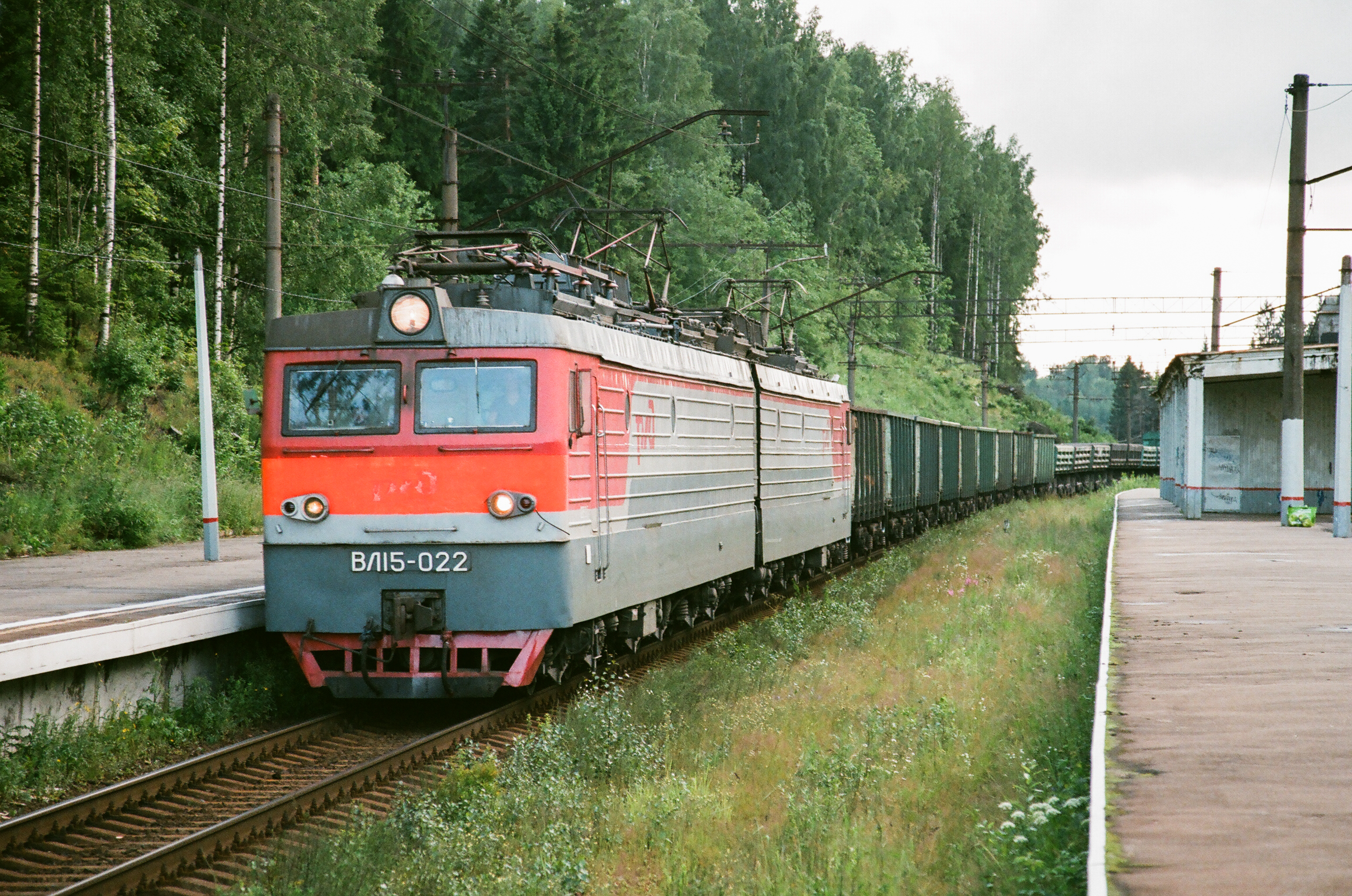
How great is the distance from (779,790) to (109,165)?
75.9 feet

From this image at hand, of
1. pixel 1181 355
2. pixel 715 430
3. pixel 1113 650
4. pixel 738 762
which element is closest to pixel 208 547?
pixel 715 430

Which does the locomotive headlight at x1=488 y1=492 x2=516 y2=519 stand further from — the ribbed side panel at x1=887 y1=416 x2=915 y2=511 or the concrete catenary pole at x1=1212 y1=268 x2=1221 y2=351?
the concrete catenary pole at x1=1212 y1=268 x2=1221 y2=351

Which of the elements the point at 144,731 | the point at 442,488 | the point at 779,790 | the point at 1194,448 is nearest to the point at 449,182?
the point at 442,488

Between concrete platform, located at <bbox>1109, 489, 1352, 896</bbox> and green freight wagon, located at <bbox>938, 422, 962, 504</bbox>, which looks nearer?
concrete platform, located at <bbox>1109, 489, 1352, 896</bbox>

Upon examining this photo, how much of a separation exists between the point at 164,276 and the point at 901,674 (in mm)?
22081

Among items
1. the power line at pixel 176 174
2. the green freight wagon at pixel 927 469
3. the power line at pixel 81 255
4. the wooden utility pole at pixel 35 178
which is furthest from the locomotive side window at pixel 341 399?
the green freight wagon at pixel 927 469

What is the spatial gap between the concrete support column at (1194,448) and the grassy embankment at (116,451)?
18080mm

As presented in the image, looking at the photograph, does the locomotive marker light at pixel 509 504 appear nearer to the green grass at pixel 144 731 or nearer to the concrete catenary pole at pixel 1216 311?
the green grass at pixel 144 731

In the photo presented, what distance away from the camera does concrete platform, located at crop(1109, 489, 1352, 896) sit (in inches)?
187

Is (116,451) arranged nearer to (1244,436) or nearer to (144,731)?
(144,731)

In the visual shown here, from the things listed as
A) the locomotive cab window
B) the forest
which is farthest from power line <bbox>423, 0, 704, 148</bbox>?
the locomotive cab window

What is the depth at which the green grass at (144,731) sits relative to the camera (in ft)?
23.8

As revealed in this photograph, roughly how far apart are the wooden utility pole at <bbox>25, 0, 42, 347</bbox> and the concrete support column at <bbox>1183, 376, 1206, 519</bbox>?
22340 millimetres

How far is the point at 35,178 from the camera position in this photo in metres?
24.3
